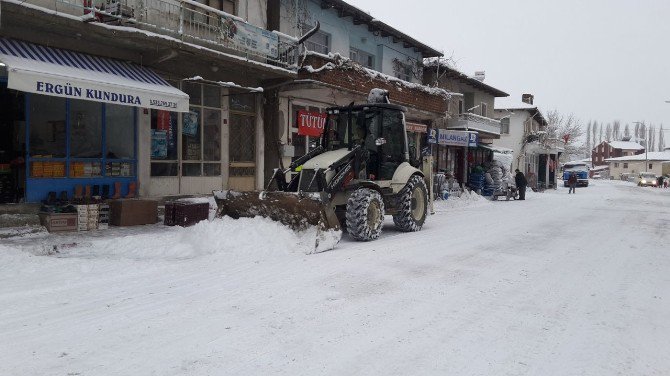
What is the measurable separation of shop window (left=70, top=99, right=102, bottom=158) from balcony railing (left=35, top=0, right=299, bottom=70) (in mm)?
2001

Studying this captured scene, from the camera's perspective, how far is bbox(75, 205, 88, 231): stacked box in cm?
933

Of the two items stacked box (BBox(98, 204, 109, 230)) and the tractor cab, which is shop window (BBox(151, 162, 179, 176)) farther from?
the tractor cab

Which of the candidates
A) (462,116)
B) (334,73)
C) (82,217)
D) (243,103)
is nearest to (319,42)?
(334,73)

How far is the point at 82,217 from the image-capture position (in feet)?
30.8

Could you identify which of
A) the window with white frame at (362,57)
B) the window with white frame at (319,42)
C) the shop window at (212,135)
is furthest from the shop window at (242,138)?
the window with white frame at (362,57)

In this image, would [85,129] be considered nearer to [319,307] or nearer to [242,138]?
[242,138]

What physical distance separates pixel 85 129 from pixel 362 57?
12535 millimetres

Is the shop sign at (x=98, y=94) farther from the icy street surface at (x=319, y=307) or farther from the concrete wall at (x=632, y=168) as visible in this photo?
the concrete wall at (x=632, y=168)

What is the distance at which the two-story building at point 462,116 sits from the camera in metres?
25.5

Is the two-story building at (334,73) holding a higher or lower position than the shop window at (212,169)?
higher

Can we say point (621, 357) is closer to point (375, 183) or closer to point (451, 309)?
point (451, 309)

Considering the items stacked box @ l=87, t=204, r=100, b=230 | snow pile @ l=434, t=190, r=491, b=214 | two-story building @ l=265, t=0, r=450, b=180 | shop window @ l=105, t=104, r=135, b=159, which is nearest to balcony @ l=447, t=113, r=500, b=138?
two-story building @ l=265, t=0, r=450, b=180

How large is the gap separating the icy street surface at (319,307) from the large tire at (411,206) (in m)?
1.57

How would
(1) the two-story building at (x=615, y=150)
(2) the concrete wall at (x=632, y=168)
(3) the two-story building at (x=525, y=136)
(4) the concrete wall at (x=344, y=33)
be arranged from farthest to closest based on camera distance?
(1) the two-story building at (x=615, y=150), (2) the concrete wall at (x=632, y=168), (3) the two-story building at (x=525, y=136), (4) the concrete wall at (x=344, y=33)
